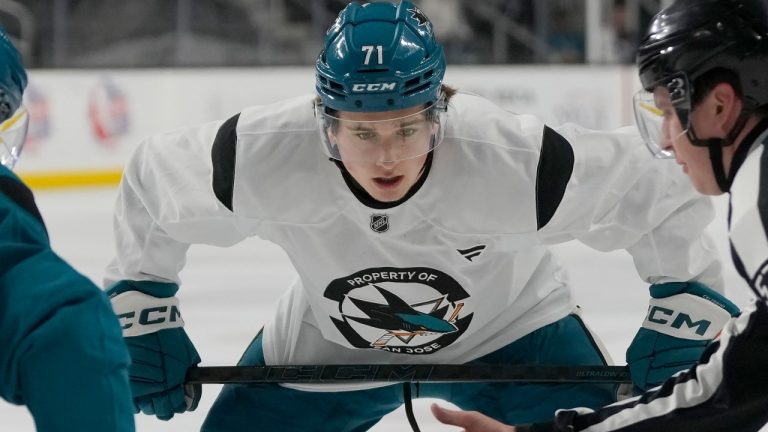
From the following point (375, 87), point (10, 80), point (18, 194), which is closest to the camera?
point (18, 194)

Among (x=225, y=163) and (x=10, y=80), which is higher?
(x=10, y=80)

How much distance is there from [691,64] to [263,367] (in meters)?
Result: 1.17

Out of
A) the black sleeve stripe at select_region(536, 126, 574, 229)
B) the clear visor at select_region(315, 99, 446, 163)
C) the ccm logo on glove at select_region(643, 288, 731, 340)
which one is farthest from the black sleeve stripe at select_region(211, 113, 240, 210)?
the ccm logo on glove at select_region(643, 288, 731, 340)

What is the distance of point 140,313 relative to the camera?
7.98 ft

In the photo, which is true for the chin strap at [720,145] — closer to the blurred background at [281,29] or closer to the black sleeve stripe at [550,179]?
the black sleeve stripe at [550,179]

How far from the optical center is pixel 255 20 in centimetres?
741

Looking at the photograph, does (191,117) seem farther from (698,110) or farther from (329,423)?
(698,110)

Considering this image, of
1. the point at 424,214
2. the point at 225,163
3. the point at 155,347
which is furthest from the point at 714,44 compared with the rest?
the point at 155,347

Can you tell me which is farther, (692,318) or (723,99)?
(692,318)

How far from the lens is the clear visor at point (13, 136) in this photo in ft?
6.08

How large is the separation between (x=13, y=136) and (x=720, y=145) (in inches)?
44.0

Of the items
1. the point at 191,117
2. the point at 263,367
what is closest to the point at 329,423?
the point at 263,367

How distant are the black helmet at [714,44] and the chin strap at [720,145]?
0.03 meters

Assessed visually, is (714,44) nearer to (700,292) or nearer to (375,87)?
(375,87)
